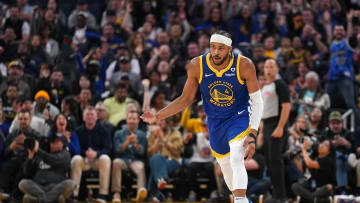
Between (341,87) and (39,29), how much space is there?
6.48 meters

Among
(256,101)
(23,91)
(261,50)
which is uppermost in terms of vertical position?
(261,50)

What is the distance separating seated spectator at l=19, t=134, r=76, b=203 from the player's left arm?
3.92m

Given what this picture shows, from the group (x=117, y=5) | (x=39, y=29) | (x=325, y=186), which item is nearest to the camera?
(x=325, y=186)

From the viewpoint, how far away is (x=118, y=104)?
1159 centimetres

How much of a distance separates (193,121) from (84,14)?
4.75 m

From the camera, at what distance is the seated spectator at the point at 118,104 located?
451 inches

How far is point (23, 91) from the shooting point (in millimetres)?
11930

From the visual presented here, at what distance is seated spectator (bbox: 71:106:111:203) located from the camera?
33.0 feet

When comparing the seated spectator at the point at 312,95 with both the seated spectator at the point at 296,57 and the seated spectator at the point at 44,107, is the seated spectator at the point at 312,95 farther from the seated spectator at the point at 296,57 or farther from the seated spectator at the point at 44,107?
the seated spectator at the point at 44,107

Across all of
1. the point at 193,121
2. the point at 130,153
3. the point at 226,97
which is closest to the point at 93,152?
the point at 130,153

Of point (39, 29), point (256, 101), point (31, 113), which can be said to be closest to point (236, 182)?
point (256, 101)

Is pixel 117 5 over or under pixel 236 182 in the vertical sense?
over

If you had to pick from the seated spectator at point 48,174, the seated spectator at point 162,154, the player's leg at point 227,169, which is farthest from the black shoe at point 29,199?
the player's leg at point 227,169

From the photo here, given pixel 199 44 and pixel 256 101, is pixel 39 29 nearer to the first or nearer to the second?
pixel 199 44
